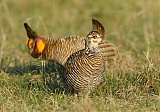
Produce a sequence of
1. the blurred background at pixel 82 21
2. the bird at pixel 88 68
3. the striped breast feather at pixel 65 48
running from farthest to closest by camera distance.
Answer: the blurred background at pixel 82 21 < the striped breast feather at pixel 65 48 < the bird at pixel 88 68

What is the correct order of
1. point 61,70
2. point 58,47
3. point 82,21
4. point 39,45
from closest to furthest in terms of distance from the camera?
point 61,70 < point 58,47 < point 39,45 < point 82,21

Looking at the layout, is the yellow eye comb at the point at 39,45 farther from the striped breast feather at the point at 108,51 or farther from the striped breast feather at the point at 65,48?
the striped breast feather at the point at 108,51

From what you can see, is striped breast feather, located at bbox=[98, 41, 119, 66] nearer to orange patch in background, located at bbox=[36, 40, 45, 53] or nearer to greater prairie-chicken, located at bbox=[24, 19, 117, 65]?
greater prairie-chicken, located at bbox=[24, 19, 117, 65]

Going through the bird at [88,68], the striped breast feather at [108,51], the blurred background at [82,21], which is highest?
the blurred background at [82,21]

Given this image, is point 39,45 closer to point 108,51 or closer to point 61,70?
point 61,70

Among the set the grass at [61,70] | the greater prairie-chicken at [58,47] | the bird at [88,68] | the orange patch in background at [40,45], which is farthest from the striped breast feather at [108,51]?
the bird at [88,68]

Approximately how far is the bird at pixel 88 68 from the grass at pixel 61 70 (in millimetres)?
153

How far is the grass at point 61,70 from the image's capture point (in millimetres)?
5421

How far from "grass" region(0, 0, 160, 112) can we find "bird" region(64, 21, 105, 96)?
15cm

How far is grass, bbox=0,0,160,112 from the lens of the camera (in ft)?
17.8

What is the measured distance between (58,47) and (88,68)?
2.00 m

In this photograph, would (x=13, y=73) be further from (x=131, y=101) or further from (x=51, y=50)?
(x=131, y=101)

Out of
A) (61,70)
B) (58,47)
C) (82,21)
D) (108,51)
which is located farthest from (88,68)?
(82,21)

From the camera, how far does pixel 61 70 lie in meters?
Answer: 7.33
